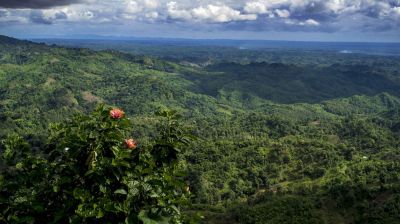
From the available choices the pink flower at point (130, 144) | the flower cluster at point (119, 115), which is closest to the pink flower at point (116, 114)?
the flower cluster at point (119, 115)

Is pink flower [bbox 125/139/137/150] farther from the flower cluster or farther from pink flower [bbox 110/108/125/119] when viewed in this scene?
pink flower [bbox 110/108/125/119]

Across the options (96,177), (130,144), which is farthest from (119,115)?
(96,177)

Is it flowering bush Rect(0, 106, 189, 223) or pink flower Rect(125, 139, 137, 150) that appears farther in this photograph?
pink flower Rect(125, 139, 137, 150)

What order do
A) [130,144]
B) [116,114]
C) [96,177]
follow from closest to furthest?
[96,177], [116,114], [130,144]

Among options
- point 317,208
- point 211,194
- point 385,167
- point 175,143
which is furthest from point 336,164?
point 175,143

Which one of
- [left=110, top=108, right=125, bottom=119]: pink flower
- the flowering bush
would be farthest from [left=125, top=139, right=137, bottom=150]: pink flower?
[left=110, top=108, right=125, bottom=119]: pink flower

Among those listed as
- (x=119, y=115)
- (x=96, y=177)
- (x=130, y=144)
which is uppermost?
(x=119, y=115)

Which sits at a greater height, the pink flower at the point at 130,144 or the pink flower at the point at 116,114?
the pink flower at the point at 116,114

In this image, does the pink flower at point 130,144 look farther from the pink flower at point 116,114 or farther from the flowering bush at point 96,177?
the pink flower at point 116,114

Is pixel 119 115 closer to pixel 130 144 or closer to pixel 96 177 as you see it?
pixel 130 144
